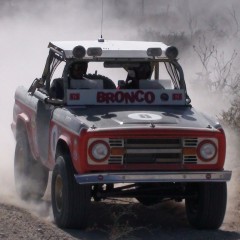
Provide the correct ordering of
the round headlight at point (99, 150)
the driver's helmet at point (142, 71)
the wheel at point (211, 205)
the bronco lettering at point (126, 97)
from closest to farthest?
the round headlight at point (99, 150), the wheel at point (211, 205), the bronco lettering at point (126, 97), the driver's helmet at point (142, 71)

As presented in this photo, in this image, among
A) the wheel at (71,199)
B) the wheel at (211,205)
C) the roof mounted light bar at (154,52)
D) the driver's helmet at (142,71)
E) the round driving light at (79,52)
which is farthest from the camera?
the driver's helmet at (142,71)

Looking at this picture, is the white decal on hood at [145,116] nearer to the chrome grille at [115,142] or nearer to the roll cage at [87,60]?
the chrome grille at [115,142]

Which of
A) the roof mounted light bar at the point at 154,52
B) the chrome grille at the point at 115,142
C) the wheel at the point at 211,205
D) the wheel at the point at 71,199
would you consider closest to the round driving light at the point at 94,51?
the roof mounted light bar at the point at 154,52

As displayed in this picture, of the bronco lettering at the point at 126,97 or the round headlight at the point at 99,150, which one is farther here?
the bronco lettering at the point at 126,97

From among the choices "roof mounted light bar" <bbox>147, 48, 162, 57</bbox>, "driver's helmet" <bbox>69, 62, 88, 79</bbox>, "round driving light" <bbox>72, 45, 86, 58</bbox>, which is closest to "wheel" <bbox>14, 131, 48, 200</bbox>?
"driver's helmet" <bbox>69, 62, 88, 79</bbox>

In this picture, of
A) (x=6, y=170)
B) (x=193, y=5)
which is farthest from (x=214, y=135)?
(x=193, y=5)

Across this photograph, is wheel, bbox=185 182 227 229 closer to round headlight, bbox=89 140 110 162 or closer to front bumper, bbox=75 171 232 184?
front bumper, bbox=75 171 232 184

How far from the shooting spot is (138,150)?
9.59m

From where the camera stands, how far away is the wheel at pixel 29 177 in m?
11.9

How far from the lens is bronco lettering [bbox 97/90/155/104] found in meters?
10.7

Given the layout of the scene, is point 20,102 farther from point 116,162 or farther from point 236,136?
point 236,136

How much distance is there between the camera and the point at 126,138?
9.53 metres

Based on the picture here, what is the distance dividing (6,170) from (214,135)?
4589 mm

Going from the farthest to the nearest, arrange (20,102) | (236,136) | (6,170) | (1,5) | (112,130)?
1. (1,5)
2. (236,136)
3. (6,170)
4. (20,102)
5. (112,130)
